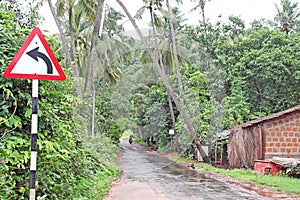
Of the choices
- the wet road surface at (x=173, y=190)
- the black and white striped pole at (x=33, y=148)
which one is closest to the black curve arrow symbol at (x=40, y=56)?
the black and white striped pole at (x=33, y=148)

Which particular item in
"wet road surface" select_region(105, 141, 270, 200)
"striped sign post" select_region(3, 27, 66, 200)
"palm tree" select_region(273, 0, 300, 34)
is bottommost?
"wet road surface" select_region(105, 141, 270, 200)

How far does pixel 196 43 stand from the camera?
2725cm

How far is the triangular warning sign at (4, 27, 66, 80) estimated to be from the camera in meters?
3.69

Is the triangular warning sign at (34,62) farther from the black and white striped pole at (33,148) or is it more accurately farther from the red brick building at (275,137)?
the red brick building at (275,137)

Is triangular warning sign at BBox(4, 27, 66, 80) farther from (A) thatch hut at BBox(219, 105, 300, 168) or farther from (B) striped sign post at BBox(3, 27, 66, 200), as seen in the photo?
(A) thatch hut at BBox(219, 105, 300, 168)

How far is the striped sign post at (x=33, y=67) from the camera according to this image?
145 inches

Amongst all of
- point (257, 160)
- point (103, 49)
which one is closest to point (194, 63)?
Answer: point (103, 49)

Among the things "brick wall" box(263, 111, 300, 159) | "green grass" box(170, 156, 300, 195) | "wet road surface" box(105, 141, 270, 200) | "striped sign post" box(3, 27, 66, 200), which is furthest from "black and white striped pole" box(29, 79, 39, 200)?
"brick wall" box(263, 111, 300, 159)

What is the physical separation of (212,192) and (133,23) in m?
11.3

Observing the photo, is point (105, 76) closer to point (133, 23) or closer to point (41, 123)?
point (133, 23)

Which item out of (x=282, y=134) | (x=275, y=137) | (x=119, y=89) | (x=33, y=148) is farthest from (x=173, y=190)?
(x=119, y=89)

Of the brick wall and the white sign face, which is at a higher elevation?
the white sign face

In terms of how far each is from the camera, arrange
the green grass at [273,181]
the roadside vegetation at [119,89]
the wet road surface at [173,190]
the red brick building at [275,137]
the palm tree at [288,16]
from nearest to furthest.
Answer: the roadside vegetation at [119,89] → the wet road surface at [173,190] → the green grass at [273,181] → the red brick building at [275,137] → the palm tree at [288,16]

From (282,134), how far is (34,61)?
606 inches
